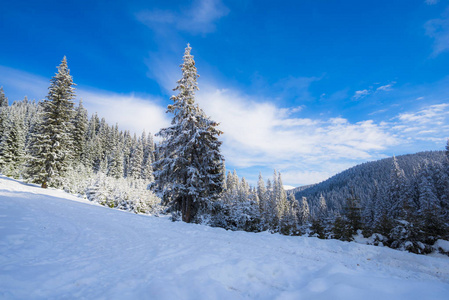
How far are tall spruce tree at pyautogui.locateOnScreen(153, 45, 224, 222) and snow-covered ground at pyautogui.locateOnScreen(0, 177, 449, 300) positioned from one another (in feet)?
20.9

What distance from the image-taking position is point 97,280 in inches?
160

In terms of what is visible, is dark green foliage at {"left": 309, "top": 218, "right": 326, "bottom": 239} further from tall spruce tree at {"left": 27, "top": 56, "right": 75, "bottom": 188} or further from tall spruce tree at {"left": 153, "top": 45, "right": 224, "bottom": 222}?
tall spruce tree at {"left": 27, "top": 56, "right": 75, "bottom": 188}

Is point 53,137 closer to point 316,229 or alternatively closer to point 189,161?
point 189,161

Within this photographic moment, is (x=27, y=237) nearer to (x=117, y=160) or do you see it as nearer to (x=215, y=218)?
(x=215, y=218)

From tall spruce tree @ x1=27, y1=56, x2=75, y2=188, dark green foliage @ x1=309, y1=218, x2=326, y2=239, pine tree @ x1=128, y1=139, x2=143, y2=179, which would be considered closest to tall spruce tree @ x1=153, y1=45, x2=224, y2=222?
dark green foliage @ x1=309, y1=218, x2=326, y2=239

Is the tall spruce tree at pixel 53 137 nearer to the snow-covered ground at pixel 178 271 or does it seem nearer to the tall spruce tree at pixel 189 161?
the tall spruce tree at pixel 189 161

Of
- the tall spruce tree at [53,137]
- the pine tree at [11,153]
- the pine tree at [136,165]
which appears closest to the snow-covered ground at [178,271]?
the tall spruce tree at [53,137]

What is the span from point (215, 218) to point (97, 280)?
13.4 metres

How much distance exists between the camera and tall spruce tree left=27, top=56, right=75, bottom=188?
21.1m

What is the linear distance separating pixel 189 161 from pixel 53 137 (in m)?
18.2

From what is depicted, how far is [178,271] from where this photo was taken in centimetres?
476

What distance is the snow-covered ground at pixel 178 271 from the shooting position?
344 centimetres

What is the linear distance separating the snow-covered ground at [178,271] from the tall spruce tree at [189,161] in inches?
251

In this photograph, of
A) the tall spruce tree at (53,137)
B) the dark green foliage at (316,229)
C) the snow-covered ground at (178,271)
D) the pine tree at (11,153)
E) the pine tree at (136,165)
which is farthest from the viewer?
the pine tree at (136,165)
